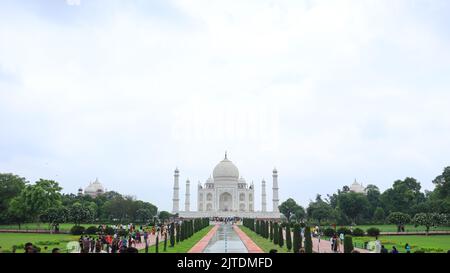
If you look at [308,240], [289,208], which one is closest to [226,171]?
[289,208]

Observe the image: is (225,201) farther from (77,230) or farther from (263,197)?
(77,230)

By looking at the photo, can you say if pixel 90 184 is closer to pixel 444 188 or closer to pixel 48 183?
pixel 48 183

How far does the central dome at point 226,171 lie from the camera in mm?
73312

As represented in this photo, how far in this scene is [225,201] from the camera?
241 ft

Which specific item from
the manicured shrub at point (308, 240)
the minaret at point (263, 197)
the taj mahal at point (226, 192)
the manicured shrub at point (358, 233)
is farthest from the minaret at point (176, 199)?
the manicured shrub at point (308, 240)

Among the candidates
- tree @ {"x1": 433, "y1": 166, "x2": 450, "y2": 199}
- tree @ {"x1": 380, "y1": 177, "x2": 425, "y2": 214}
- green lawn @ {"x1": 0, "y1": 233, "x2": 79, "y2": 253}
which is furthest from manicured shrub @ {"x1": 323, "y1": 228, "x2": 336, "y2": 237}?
tree @ {"x1": 380, "y1": 177, "x2": 425, "y2": 214}

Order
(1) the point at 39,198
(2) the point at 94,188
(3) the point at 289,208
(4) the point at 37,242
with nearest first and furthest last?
(4) the point at 37,242 < (1) the point at 39,198 < (3) the point at 289,208 < (2) the point at 94,188

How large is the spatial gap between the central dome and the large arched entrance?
300cm

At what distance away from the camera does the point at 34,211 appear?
117ft

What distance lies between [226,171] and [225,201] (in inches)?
199

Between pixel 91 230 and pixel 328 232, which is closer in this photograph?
pixel 91 230

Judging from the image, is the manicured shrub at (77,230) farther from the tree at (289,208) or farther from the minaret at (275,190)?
the minaret at (275,190)
